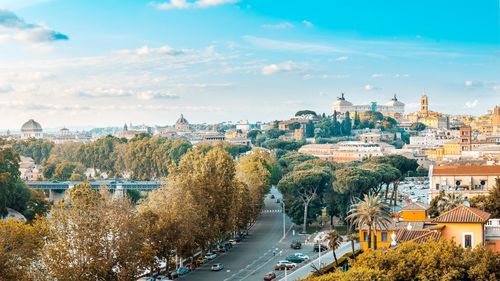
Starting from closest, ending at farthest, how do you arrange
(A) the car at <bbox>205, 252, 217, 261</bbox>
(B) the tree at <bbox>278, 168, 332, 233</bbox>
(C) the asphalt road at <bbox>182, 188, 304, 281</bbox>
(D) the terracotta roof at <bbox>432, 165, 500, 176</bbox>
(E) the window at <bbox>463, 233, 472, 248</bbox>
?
(E) the window at <bbox>463, 233, 472, 248</bbox> → (C) the asphalt road at <bbox>182, 188, 304, 281</bbox> → (A) the car at <bbox>205, 252, 217, 261</bbox> → (D) the terracotta roof at <bbox>432, 165, 500, 176</bbox> → (B) the tree at <bbox>278, 168, 332, 233</bbox>

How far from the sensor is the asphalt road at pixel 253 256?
37312mm

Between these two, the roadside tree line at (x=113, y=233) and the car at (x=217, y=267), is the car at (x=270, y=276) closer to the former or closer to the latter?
the car at (x=217, y=267)

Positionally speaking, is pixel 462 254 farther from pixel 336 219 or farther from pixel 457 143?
pixel 457 143

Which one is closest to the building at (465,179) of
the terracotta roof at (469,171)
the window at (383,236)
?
the terracotta roof at (469,171)

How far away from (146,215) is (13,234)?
28.4 ft

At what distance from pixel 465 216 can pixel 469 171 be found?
83.2 ft

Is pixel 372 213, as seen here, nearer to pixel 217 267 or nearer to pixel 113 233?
pixel 113 233

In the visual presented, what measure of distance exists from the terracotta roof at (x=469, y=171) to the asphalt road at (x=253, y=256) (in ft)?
39.8

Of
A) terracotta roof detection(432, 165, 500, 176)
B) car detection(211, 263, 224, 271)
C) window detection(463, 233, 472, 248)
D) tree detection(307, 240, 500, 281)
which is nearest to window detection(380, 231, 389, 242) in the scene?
window detection(463, 233, 472, 248)

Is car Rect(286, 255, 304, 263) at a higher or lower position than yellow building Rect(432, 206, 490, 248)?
lower

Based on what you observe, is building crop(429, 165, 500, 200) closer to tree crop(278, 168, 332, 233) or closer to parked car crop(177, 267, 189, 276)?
tree crop(278, 168, 332, 233)

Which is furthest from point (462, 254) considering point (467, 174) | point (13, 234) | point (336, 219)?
point (336, 219)

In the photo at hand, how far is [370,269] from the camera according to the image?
20.3 meters

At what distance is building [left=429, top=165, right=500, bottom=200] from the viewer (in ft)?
157
